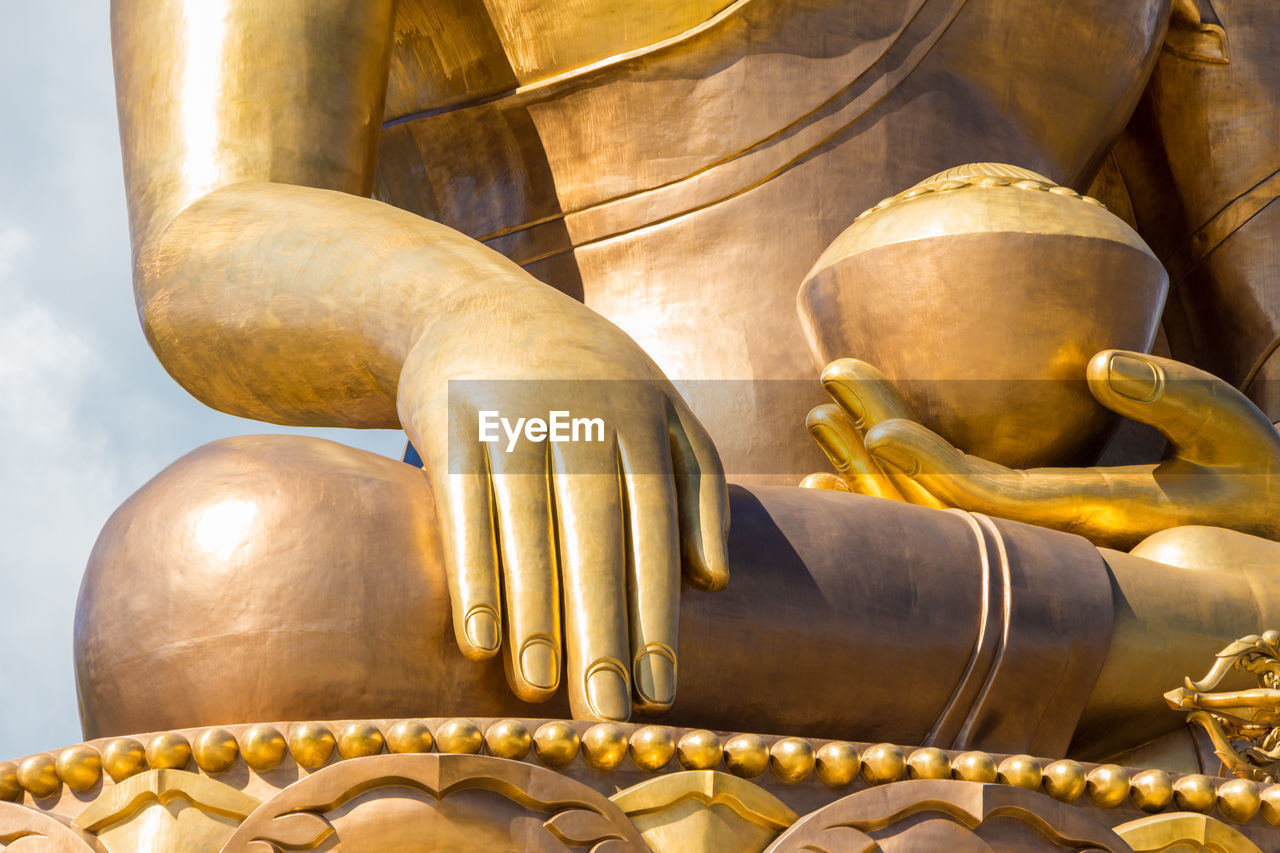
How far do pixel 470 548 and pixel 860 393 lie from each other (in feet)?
2.58

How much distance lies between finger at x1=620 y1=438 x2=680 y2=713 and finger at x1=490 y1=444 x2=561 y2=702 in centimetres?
7

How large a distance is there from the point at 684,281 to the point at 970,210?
48 centimetres

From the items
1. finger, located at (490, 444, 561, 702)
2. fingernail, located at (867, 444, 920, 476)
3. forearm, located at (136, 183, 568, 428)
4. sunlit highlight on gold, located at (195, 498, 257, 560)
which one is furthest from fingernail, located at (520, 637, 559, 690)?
fingernail, located at (867, 444, 920, 476)

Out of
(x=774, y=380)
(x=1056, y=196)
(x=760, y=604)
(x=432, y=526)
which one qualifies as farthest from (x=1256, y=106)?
(x=432, y=526)

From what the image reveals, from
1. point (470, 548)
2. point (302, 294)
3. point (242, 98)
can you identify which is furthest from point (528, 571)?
point (242, 98)

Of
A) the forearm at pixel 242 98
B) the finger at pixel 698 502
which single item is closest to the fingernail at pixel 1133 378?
the finger at pixel 698 502

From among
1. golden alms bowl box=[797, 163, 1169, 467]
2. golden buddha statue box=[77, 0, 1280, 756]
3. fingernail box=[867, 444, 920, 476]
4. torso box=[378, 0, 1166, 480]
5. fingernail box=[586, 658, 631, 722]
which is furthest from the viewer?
torso box=[378, 0, 1166, 480]

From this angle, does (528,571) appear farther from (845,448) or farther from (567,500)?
(845,448)

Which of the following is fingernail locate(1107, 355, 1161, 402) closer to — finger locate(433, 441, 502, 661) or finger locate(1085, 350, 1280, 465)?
finger locate(1085, 350, 1280, 465)

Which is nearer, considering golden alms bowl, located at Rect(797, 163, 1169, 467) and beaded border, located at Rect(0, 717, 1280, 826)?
beaded border, located at Rect(0, 717, 1280, 826)

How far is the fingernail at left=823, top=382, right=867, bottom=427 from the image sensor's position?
2.43m

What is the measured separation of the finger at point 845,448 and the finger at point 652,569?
590mm

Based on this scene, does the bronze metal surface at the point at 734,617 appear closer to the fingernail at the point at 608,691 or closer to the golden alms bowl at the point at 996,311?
the fingernail at the point at 608,691

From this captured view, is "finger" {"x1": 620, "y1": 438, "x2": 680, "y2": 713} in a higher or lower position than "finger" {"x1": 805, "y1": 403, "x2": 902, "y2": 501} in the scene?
higher
